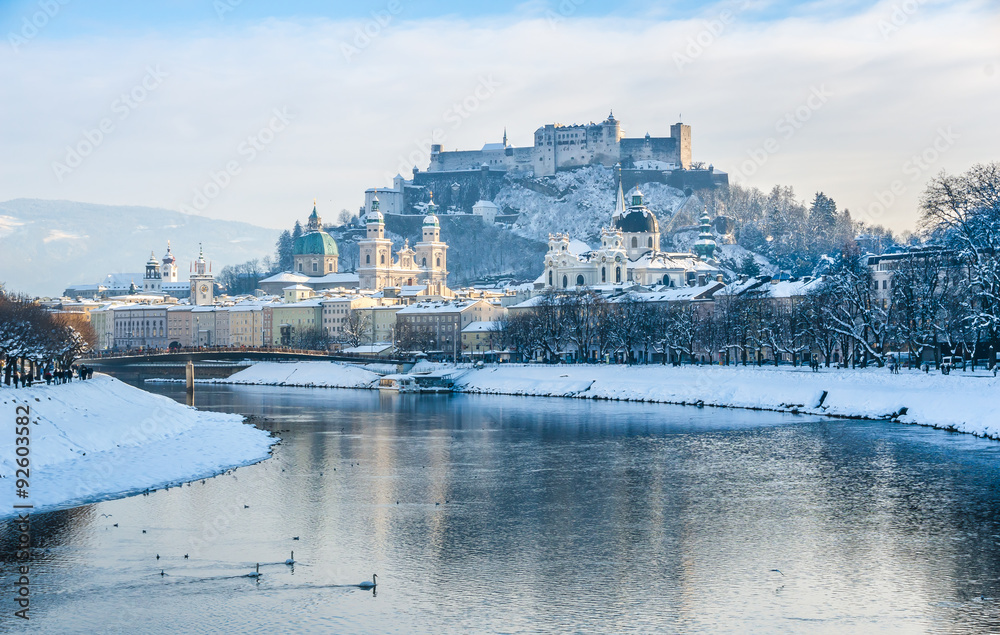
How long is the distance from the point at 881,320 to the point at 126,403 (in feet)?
124

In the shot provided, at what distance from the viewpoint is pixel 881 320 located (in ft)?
207

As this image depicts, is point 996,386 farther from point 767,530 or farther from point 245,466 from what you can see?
point 245,466

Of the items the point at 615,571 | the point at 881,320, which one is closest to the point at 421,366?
the point at 881,320

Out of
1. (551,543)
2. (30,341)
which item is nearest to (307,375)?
(30,341)

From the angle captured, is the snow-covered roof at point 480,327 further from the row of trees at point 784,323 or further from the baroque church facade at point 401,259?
the baroque church facade at point 401,259

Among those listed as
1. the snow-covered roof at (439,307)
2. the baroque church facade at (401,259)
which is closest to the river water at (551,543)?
the snow-covered roof at (439,307)

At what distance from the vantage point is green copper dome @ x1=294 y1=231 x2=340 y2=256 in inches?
7726

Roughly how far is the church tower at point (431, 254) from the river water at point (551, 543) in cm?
14383

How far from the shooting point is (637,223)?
15400 cm

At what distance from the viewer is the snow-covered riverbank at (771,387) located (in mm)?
48312

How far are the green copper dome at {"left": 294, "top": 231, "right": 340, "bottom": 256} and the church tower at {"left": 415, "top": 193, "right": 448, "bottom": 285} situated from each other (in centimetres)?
1586

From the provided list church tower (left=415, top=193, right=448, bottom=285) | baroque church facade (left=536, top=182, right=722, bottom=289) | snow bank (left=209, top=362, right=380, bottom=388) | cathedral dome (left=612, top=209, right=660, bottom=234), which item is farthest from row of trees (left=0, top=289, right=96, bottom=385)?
church tower (left=415, top=193, right=448, bottom=285)

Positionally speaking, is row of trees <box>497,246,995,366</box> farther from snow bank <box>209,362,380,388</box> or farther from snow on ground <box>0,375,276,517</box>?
snow on ground <box>0,375,276,517</box>

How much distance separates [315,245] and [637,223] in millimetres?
63188
